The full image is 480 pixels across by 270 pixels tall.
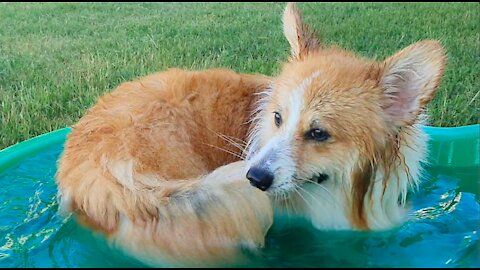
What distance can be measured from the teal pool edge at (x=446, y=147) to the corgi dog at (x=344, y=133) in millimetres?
945

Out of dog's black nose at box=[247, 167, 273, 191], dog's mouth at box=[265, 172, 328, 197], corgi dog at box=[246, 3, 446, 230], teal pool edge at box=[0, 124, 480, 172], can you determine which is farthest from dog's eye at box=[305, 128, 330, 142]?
teal pool edge at box=[0, 124, 480, 172]

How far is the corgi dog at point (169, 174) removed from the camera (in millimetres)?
2971

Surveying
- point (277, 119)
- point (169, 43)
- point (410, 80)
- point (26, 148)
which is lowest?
point (26, 148)

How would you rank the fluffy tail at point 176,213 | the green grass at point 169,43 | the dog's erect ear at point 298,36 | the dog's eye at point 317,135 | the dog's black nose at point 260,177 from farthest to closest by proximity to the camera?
the green grass at point 169,43 → the dog's erect ear at point 298,36 → the dog's eye at point 317,135 → the dog's black nose at point 260,177 → the fluffy tail at point 176,213

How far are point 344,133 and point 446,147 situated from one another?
1.54 metres

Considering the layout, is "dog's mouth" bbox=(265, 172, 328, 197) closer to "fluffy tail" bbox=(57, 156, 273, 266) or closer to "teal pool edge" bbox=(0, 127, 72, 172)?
"fluffy tail" bbox=(57, 156, 273, 266)

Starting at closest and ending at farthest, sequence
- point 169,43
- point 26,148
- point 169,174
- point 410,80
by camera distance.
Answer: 1. point 410,80
2. point 169,174
3. point 26,148
4. point 169,43

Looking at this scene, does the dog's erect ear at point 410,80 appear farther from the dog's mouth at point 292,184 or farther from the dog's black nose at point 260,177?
the dog's black nose at point 260,177

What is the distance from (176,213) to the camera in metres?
2.98

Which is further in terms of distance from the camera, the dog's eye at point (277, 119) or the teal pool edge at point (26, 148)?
the teal pool edge at point (26, 148)

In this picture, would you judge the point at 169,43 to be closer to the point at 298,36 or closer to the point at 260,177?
the point at 298,36

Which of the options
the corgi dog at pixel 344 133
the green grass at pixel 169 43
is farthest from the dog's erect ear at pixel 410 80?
the green grass at pixel 169 43

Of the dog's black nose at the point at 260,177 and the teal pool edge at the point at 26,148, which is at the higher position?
the dog's black nose at the point at 260,177

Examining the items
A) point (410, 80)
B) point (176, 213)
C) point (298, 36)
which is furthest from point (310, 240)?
point (298, 36)
